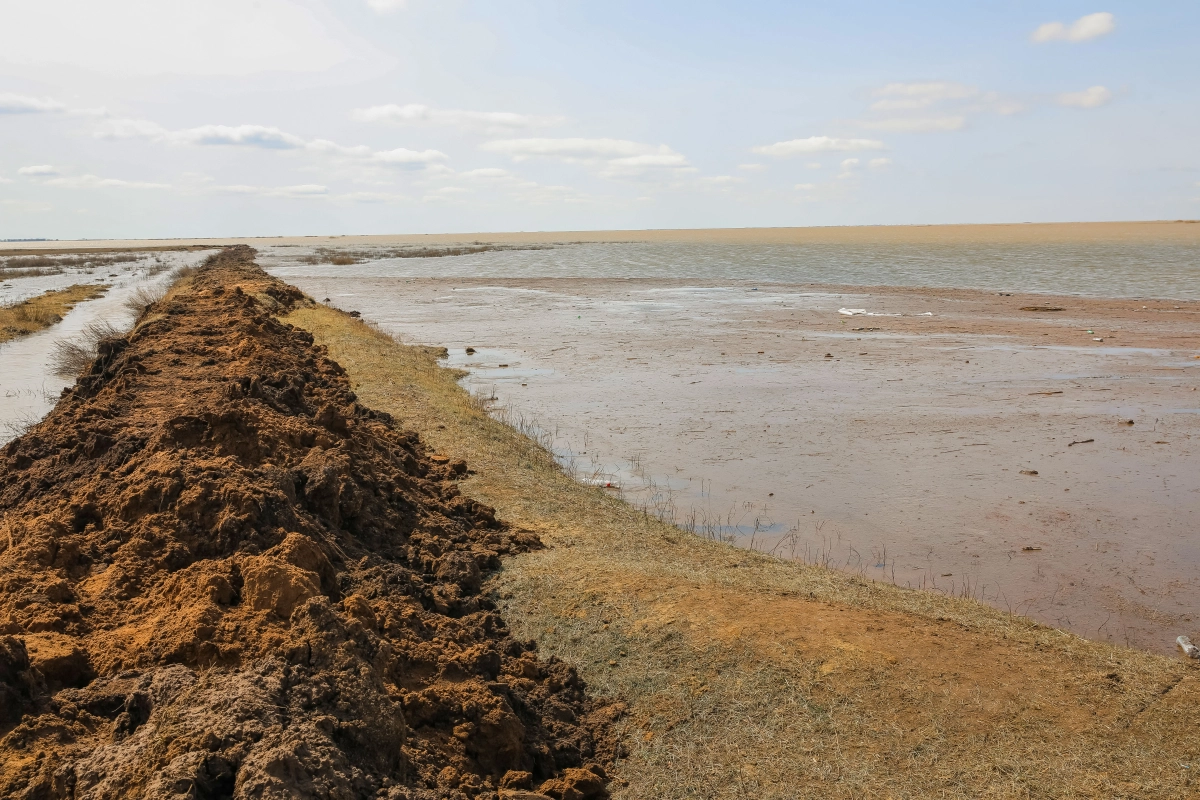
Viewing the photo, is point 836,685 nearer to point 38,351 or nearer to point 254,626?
point 254,626

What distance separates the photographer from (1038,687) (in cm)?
515

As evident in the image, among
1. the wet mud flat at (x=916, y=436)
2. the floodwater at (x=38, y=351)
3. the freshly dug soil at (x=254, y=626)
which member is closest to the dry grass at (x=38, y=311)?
the floodwater at (x=38, y=351)

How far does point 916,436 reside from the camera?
12523 mm

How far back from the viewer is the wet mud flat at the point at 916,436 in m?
8.02

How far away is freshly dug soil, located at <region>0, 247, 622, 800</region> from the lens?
10.3 feet

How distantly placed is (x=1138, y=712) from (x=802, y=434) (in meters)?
7.95

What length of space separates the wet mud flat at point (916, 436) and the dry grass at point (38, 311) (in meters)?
10.2

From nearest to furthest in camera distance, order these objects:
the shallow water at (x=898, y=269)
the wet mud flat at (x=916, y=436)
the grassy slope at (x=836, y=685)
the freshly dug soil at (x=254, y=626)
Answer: the freshly dug soil at (x=254, y=626) < the grassy slope at (x=836, y=685) < the wet mud flat at (x=916, y=436) < the shallow water at (x=898, y=269)

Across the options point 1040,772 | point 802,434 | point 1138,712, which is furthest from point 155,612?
point 802,434

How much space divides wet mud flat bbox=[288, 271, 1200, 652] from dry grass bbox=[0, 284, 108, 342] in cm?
1024

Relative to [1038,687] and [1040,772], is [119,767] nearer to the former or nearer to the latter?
[1040,772]

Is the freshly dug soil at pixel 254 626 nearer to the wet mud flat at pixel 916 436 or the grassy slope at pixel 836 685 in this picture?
the grassy slope at pixel 836 685

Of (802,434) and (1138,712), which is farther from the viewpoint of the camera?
(802,434)

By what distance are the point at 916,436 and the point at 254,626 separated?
10.5m
